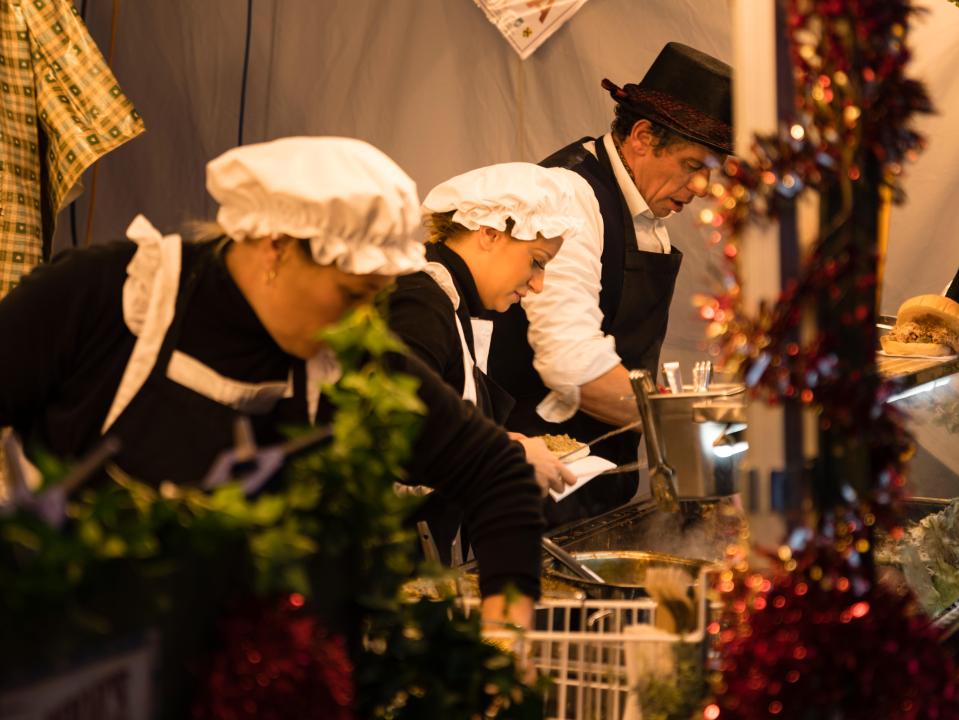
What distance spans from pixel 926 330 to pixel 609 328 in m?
0.87

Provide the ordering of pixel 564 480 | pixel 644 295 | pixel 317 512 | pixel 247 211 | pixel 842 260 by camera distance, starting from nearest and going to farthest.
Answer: pixel 317 512, pixel 842 260, pixel 247 211, pixel 564 480, pixel 644 295

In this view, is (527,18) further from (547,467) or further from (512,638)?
(512,638)

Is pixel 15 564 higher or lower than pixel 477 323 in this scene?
lower

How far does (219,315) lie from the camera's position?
1692mm

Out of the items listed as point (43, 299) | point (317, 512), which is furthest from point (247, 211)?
point (317, 512)

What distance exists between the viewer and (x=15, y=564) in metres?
0.92

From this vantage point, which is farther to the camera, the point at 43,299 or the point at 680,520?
the point at 680,520

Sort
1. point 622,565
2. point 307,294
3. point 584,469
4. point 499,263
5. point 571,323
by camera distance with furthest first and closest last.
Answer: point 571,323
point 584,469
point 499,263
point 622,565
point 307,294

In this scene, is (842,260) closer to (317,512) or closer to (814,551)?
(814,551)

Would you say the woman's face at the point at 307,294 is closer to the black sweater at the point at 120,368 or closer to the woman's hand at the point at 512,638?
the black sweater at the point at 120,368

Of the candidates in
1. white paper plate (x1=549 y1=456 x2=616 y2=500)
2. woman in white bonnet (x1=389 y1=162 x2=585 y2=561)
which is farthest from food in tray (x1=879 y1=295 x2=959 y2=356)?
woman in white bonnet (x1=389 y1=162 x2=585 y2=561)

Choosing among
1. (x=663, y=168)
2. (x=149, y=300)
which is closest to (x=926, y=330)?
(x=663, y=168)

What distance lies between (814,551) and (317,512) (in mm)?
527

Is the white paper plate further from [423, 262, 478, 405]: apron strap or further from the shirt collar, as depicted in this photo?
the shirt collar
